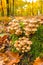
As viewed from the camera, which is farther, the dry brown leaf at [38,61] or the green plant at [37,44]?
the green plant at [37,44]

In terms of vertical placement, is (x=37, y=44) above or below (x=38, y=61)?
above

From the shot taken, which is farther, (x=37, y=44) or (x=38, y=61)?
(x=37, y=44)

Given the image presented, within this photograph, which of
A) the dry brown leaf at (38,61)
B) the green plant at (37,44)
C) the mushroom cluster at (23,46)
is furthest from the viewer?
the green plant at (37,44)

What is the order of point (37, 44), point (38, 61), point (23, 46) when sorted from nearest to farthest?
point (38, 61), point (23, 46), point (37, 44)

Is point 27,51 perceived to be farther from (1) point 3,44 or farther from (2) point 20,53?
(1) point 3,44

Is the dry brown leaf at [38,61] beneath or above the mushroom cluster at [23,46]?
beneath

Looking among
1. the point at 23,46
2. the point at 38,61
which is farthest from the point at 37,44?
the point at 38,61

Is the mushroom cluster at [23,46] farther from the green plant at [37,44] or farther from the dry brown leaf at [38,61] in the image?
the dry brown leaf at [38,61]

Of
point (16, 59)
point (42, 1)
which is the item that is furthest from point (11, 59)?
point (42, 1)

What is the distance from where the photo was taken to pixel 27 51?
237cm

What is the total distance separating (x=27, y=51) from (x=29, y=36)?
11.0 inches

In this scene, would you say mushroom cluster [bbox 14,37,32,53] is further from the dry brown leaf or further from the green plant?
the dry brown leaf

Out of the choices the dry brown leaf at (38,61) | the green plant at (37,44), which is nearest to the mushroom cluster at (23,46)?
the green plant at (37,44)

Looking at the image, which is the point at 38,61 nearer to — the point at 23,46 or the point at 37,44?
the point at 23,46
